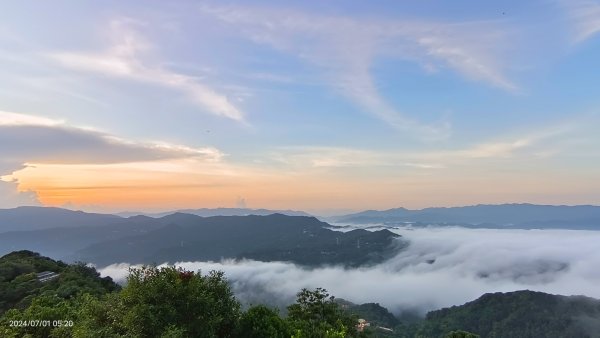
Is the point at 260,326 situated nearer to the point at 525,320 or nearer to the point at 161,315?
the point at 161,315

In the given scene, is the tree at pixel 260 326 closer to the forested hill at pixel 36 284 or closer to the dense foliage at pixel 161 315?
the dense foliage at pixel 161 315

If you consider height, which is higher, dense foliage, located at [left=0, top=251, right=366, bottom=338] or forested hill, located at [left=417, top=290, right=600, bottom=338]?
dense foliage, located at [left=0, top=251, right=366, bottom=338]

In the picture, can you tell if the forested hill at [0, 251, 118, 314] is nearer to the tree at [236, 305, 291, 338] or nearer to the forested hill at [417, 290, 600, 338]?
the tree at [236, 305, 291, 338]

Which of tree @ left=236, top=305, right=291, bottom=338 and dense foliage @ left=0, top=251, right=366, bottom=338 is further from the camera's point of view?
tree @ left=236, top=305, right=291, bottom=338

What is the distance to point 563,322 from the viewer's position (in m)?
180

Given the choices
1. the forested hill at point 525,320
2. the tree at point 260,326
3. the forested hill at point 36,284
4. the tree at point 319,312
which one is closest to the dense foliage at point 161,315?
the tree at point 260,326

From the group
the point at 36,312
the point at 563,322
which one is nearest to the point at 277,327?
the point at 36,312

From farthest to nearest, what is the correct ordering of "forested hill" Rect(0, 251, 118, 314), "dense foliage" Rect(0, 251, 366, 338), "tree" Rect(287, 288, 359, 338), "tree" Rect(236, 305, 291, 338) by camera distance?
"forested hill" Rect(0, 251, 118, 314) → "tree" Rect(287, 288, 359, 338) → "tree" Rect(236, 305, 291, 338) → "dense foliage" Rect(0, 251, 366, 338)

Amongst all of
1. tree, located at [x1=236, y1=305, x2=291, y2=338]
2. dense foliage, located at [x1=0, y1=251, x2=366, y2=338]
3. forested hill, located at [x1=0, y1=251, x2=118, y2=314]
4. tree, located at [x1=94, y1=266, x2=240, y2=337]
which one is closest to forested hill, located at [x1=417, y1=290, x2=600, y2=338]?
forested hill, located at [x1=0, y1=251, x2=118, y2=314]

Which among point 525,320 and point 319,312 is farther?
point 525,320

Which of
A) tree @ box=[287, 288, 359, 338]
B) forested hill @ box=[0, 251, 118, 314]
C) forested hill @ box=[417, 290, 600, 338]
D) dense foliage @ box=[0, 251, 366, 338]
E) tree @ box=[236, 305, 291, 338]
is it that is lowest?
forested hill @ box=[417, 290, 600, 338]

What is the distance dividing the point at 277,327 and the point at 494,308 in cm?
20514

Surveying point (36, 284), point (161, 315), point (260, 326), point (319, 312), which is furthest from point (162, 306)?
point (36, 284)

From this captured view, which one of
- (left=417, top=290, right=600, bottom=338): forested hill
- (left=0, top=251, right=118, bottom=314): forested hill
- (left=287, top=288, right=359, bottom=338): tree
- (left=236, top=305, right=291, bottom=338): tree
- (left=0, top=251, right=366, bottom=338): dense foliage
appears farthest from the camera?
(left=417, top=290, right=600, bottom=338): forested hill
